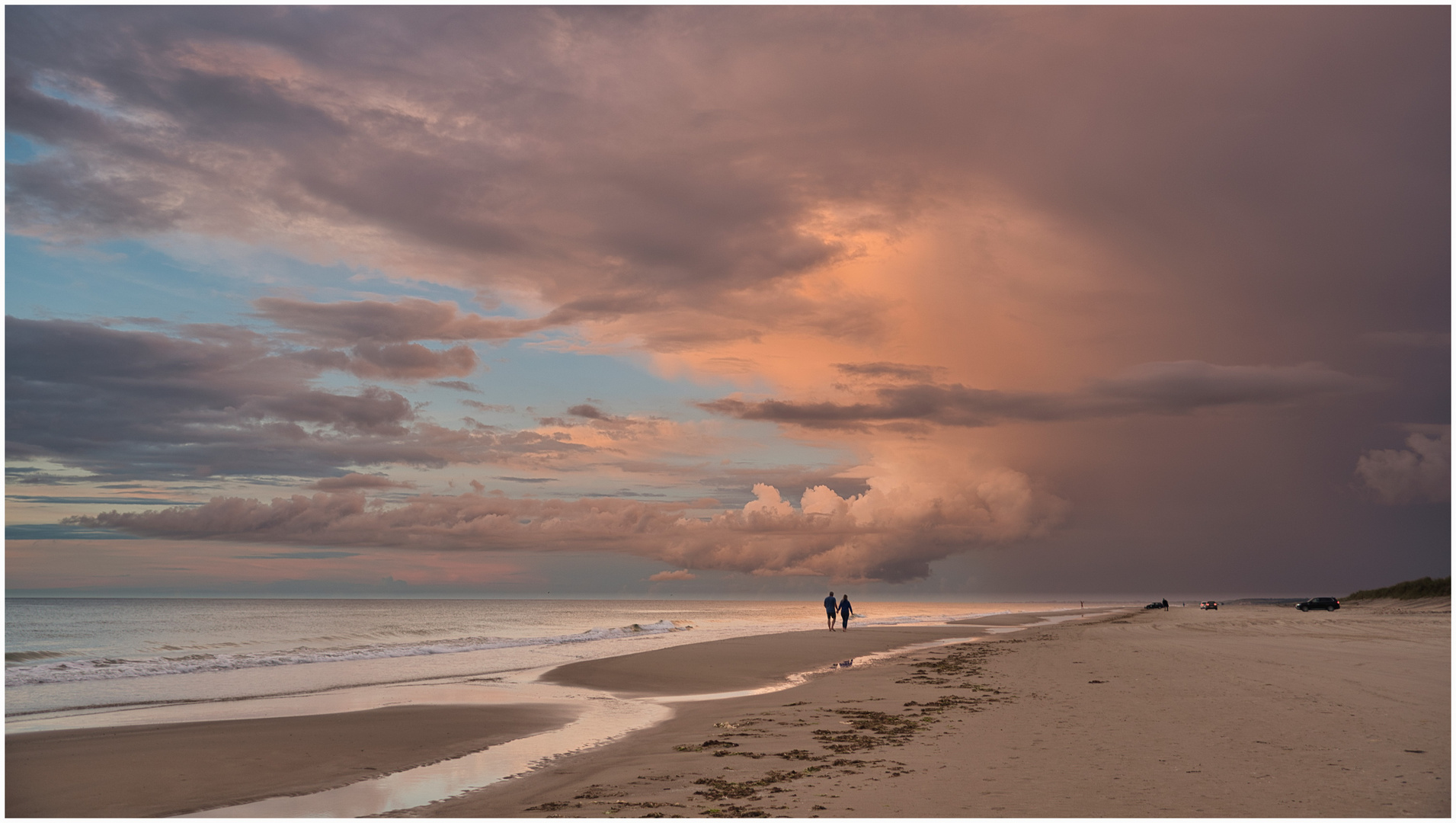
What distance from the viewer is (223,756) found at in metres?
13.5

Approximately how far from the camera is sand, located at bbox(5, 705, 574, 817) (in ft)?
36.9

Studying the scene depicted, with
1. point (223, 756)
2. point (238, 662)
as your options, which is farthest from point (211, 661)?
point (223, 756)

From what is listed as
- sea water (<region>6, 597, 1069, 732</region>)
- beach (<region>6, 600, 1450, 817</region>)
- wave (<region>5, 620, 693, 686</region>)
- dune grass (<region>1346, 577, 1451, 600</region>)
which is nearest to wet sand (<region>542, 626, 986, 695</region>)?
beach (<region>6, 600, 1450, 817</region>)

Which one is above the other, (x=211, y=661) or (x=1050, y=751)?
(x=1050, y=751)

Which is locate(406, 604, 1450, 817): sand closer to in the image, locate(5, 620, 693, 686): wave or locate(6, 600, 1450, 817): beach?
locate(6, 600, 1450, 817): beach

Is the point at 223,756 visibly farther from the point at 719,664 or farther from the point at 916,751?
the point at 719,664

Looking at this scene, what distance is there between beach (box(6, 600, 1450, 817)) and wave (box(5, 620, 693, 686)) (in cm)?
1358

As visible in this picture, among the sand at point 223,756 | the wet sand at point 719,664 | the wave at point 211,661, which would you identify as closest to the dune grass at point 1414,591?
the wet sand at point 719,664

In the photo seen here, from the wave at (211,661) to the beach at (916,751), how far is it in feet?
44.5

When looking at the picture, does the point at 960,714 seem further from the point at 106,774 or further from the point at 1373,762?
the point at 106,774

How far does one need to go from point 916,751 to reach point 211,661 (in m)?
28.9

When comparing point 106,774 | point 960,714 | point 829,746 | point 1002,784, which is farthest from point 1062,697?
point 106,774

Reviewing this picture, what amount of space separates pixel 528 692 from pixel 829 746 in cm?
1208

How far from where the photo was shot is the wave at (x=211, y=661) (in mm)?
27031
